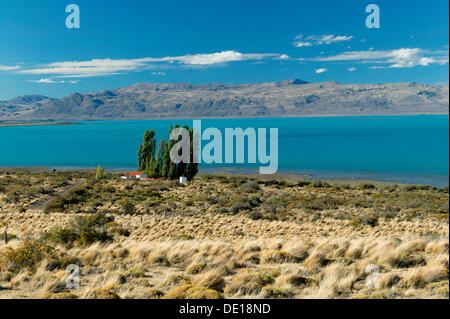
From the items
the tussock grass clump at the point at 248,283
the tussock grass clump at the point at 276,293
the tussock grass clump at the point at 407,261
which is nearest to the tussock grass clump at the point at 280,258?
the tussock grass clump at the point at 248,283

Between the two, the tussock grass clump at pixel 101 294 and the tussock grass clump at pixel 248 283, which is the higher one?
the tussock grass clump at pixel 101 294

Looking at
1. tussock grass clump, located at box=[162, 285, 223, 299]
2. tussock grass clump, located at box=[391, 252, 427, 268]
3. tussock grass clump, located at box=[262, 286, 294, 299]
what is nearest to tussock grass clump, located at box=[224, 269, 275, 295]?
tussock grass clump, located at box=[262, 286, 294, 299]

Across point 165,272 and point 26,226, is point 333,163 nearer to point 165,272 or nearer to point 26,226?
point 26,226

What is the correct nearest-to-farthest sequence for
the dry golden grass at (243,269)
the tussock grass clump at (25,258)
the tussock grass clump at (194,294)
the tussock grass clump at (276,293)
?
the tussock grass clump at (194,294), the tussock grass clump at (276,293), the dry golden grass at (243,269), the tussock grass clump at (25,258)

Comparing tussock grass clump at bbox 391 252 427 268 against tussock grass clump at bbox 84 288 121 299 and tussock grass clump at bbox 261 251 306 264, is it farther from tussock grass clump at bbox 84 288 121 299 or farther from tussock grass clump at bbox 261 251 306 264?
tussock grass clump at bbox 84 288 121 299

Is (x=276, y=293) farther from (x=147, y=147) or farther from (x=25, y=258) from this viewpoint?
(x=147, y=147)

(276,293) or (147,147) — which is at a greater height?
(147,147)

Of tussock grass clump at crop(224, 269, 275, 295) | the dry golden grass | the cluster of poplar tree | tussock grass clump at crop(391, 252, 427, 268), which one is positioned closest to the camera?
the dry golden grass

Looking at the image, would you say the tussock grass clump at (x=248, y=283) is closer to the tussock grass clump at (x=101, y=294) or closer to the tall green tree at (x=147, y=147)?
the tussock grass clump at (x=101, y=294)

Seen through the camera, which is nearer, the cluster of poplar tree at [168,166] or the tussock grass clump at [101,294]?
the tussock grass clump at [101,294]

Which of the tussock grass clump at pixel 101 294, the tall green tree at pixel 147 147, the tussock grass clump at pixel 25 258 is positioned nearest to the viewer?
the tussock grass clump at pixel 101 294

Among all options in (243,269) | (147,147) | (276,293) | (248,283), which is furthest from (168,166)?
(276,293)

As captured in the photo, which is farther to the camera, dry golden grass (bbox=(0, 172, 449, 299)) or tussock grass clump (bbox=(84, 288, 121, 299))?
dry golden grass (bbox=(0, 172, 449, 299))

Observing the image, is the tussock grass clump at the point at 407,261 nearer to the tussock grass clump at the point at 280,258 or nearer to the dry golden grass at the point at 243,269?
the dry golden grass at the point at 243,269
